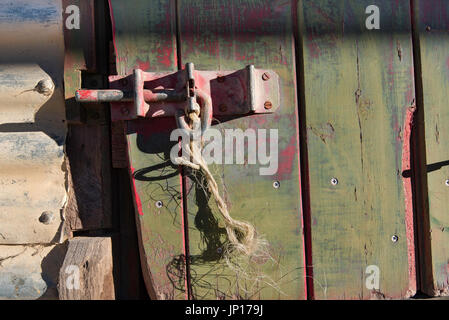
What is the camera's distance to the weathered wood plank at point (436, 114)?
1331mm

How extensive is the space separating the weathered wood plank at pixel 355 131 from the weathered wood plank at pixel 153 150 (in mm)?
435

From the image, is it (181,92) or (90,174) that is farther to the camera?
(90,174)

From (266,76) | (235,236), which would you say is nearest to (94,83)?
(266,76)

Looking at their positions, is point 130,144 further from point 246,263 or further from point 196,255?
point 246,263

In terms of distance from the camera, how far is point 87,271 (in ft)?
4.12

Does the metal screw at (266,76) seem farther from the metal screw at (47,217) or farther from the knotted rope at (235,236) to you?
the metal screw at (47,217)

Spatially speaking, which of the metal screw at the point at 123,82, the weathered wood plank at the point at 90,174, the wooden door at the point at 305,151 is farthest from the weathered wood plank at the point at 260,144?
the weathered wood plank at the point at 90,174

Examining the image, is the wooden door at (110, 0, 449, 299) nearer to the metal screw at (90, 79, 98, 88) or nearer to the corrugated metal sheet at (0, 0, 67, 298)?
the metal screw at (90, 79, 98, 88)

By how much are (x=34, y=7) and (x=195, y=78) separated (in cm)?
62

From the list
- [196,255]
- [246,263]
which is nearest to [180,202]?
[196,255]

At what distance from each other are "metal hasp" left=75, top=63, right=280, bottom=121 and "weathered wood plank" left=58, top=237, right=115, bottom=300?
42cm

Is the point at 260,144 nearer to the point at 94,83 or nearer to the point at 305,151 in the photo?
the point at 305,151

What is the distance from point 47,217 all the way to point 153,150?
16.7 inches

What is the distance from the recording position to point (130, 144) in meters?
1.32
